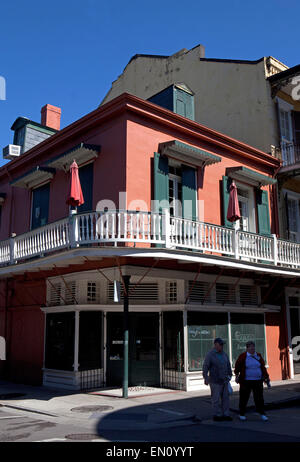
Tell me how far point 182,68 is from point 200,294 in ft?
38.0

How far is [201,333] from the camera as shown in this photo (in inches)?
507

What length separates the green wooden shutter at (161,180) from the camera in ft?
40.8

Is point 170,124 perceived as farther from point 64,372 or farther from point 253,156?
point 64,372

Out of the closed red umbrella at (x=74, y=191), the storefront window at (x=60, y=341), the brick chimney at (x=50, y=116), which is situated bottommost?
the storefront window at (x=60, y=341)

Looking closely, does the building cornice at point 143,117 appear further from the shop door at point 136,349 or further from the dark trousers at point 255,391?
the dark trousers at point 255,391

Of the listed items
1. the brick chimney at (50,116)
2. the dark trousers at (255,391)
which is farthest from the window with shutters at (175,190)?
the brick chimney at (50,116)

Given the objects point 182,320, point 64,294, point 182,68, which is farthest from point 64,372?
point 182,68

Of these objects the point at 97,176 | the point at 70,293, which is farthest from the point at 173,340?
the point at 97,176

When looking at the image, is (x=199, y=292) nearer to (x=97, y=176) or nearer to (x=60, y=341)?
(x=60, y=341)

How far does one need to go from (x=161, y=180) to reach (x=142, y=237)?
241 cm

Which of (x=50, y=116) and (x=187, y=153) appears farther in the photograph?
(x=50, y=116)

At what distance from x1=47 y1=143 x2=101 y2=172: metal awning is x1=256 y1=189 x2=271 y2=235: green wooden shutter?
6.09 metres

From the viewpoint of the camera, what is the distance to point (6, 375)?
1571 cm

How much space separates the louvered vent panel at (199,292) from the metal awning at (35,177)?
19.2 ft
